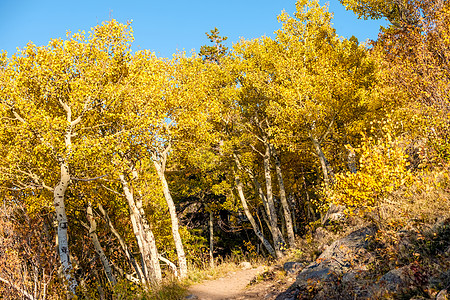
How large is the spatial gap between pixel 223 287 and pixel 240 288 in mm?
768

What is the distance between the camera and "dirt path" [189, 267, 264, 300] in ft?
40.0

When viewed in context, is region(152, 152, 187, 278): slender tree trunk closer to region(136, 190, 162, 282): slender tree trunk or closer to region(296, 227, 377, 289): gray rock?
region(136, 190, 162, 282): slender tree trunk

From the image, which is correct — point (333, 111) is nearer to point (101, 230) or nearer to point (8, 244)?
point (8, 244)

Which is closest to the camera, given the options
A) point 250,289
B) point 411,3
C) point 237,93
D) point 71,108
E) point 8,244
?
point 8,244

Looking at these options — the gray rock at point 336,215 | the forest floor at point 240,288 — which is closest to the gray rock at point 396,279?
the forest floor at point 240,288

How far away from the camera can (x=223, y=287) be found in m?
13.9

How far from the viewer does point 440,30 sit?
43.5 feet

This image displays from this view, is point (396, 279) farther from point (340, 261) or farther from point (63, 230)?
point (63, 230)

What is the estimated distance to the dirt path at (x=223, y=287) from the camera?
1219 cm

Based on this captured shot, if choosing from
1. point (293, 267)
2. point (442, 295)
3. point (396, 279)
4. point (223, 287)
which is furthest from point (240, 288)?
point (442, 295)

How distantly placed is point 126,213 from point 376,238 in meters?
21.6

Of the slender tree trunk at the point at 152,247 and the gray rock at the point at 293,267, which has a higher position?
the slender tree trunk at the point at 152,247

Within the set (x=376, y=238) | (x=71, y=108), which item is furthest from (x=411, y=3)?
(x=71, y=108)

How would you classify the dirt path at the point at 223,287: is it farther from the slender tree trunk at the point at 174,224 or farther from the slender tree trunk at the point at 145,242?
the slender tree trunk at the point at 145,242
